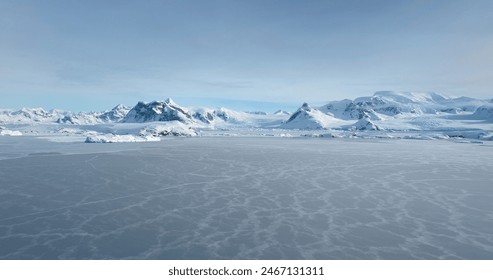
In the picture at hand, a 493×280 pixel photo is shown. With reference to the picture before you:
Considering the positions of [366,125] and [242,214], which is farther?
[366,125]

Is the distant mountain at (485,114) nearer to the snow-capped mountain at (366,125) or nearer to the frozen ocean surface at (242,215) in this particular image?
the snow-capped mountain at (366,125)

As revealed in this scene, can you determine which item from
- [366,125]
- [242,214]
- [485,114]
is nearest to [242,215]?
[242,214]

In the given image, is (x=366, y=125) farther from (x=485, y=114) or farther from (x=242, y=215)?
(x=242, y=215)

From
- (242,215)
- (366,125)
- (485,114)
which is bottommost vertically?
(366,125)

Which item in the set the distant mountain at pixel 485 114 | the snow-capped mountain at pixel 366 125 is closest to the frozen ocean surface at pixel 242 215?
the snow-capped mountain at pixel 366 125

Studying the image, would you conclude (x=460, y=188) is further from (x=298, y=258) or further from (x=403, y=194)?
→ (x=298, y=258)

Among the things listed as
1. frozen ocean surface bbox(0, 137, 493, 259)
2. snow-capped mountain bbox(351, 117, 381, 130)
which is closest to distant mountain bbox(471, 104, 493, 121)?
snow-capped mountain bbox(351, 117, 381, 130)

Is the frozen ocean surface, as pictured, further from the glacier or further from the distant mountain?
the distant mountain

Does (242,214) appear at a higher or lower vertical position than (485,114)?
lower
